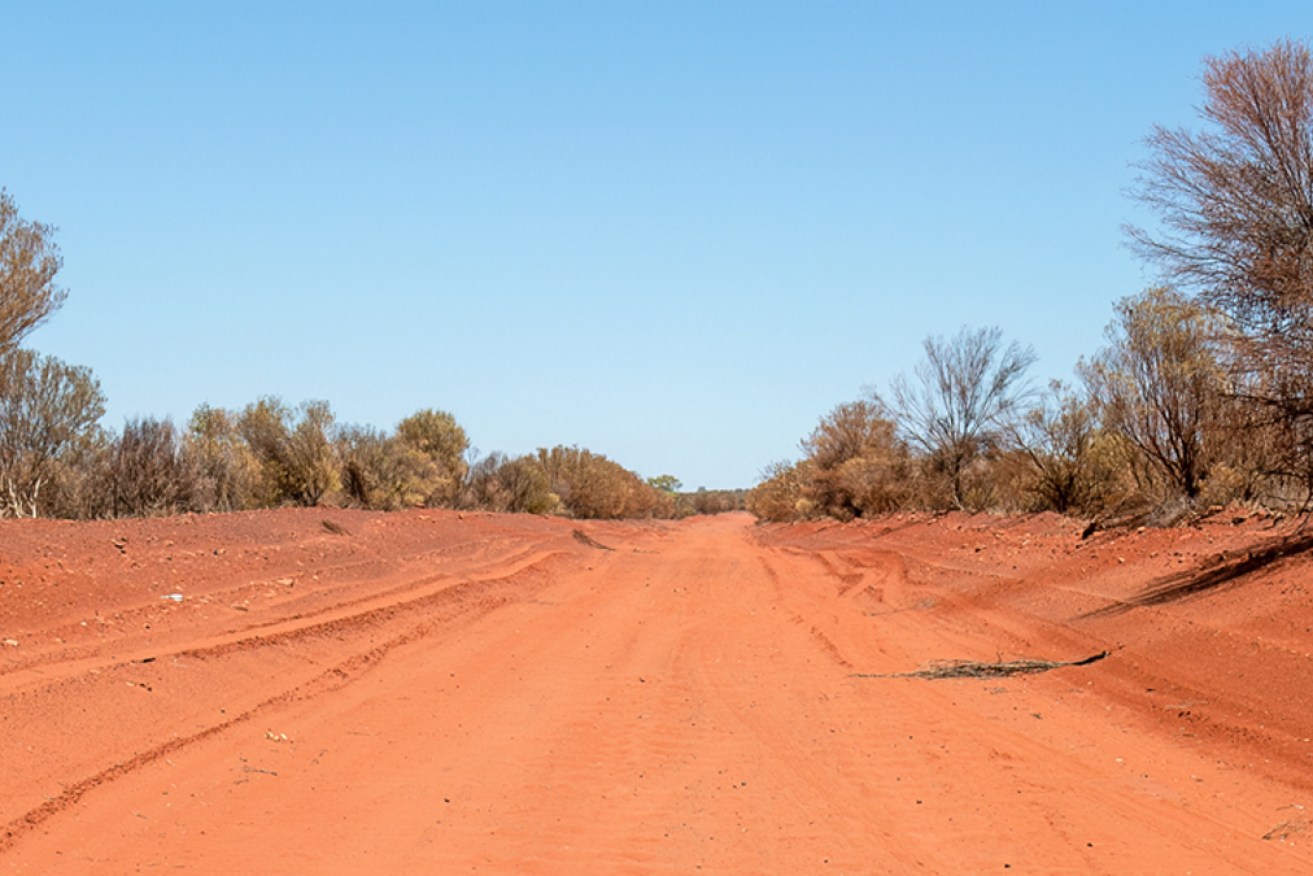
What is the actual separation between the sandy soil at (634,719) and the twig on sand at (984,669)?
18cm

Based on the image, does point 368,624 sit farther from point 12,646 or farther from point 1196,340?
point 1196,340

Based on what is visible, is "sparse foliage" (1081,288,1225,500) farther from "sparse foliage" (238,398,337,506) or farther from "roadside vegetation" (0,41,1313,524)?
"sparse foliage" (238,398,337,506)

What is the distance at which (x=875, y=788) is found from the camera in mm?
8164

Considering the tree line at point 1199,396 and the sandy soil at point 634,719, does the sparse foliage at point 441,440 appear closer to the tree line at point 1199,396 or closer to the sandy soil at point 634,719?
the tree line at point 1199,396

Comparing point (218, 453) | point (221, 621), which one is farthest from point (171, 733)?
point (218, 453)

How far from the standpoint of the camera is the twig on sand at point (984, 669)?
13.1 m

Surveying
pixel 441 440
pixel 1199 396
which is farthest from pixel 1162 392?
pixel 441 440

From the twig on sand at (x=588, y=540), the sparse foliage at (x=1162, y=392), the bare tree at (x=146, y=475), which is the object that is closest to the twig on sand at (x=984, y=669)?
the sparse foliage at (x=1162, y=392)

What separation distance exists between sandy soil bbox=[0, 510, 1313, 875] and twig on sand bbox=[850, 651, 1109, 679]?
7.2 inches

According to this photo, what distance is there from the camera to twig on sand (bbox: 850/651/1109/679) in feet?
42.9

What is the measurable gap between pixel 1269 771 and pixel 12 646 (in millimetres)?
11239

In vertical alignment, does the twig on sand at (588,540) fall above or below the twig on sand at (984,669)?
above

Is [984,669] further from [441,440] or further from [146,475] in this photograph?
[441,440]

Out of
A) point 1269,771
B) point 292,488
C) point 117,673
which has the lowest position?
point 1269,771
